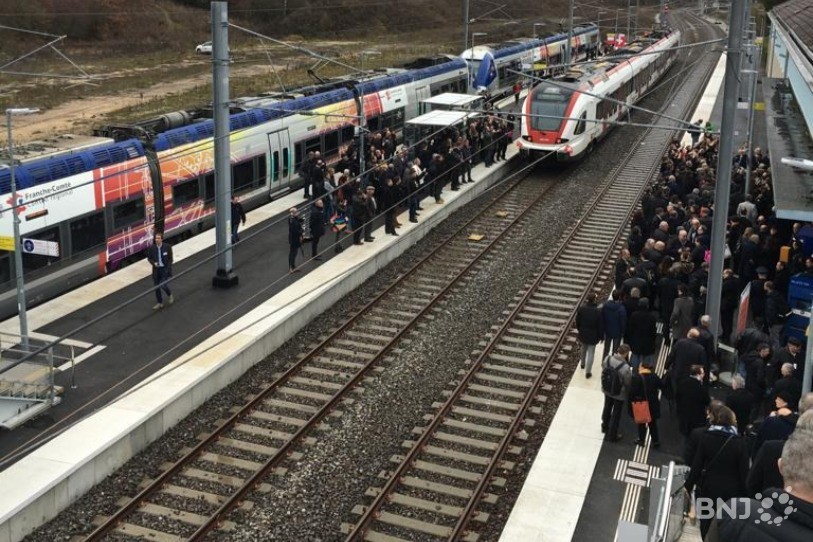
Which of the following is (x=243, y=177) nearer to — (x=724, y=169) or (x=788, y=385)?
(x=724, y=169)

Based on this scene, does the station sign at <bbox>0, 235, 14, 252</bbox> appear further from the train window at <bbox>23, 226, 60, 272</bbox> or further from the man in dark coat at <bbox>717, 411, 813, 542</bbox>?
the man in dark coat at <bbox>717, 411, 813, 542</bbox>

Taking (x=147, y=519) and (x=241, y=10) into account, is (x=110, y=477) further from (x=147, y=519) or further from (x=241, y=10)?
(x=241, y=10)

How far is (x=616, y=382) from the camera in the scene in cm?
1305

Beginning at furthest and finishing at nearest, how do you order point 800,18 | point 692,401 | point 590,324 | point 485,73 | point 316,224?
point 485,73, point 800,18, point 316,224, point 590,324, point 692,401

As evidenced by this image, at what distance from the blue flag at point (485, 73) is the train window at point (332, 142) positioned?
13.2 metres

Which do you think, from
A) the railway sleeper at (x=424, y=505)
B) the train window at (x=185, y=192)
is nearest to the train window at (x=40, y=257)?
the train window at (x=185, y=192)

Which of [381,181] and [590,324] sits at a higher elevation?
[381,181]

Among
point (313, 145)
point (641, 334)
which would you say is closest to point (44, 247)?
point (641, 334)

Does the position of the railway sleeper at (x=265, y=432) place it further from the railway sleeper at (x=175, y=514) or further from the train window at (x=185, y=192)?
the train window at (x=185, y=192)

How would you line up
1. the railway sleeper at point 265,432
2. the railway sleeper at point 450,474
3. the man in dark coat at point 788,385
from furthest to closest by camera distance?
the railway sleeper at point 265,432 → the railway sleeper at point 450,474 → the man in dark coat at point 788,385

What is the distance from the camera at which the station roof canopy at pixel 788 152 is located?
592 inches

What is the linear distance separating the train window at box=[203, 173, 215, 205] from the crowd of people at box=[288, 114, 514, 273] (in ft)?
7.28

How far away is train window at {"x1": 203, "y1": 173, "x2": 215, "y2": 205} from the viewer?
22.1 m

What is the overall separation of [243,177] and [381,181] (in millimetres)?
3580
